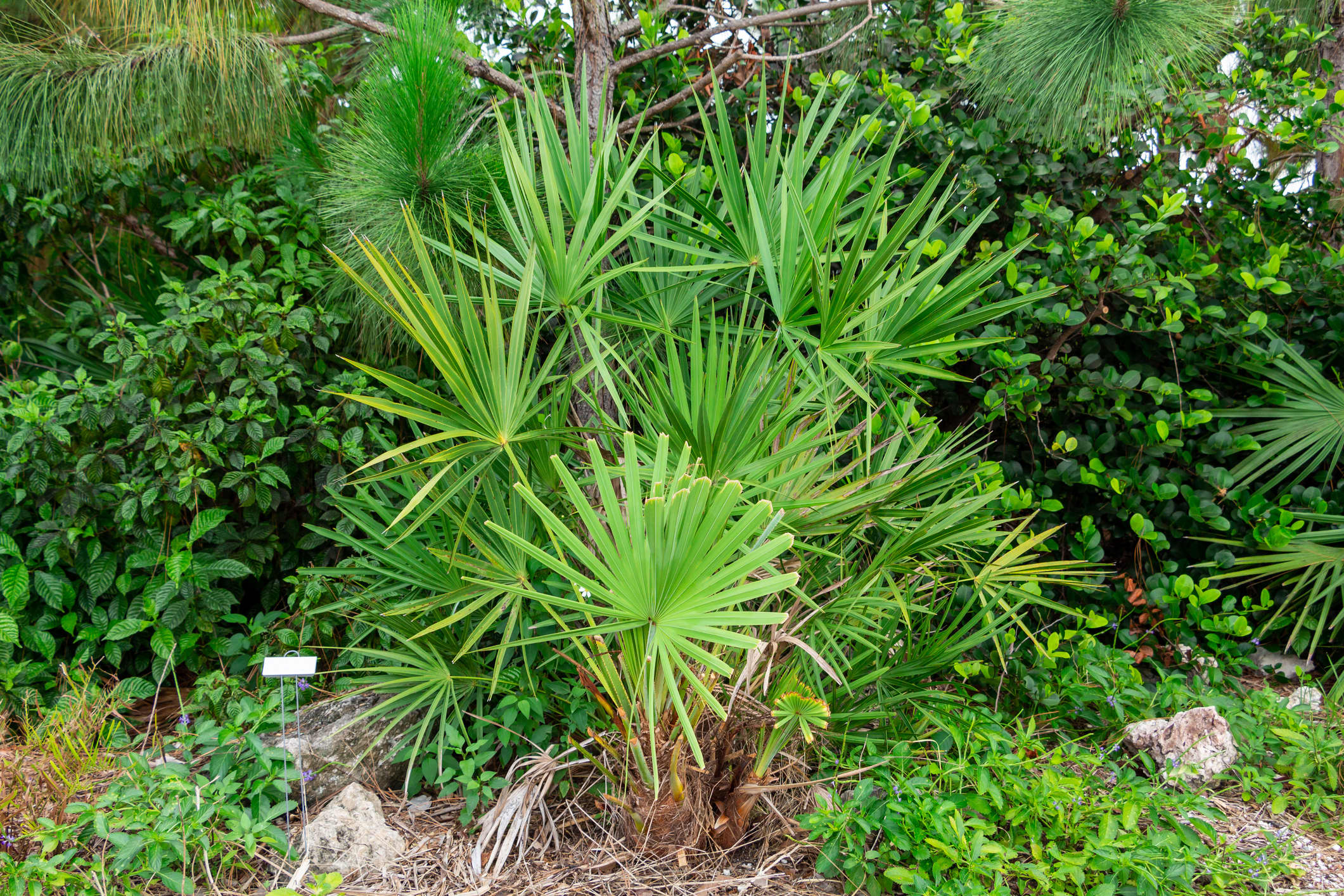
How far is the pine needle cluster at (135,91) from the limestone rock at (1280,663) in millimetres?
3532

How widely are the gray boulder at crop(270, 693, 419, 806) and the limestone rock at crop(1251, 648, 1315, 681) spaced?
8.61ft

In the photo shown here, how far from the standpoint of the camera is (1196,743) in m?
1.96

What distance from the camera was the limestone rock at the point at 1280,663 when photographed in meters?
2.64

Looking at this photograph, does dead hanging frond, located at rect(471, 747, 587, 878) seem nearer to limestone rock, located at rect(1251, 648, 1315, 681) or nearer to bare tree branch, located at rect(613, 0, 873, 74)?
bare tree branch, located at rect(613, 0, 873, 74)

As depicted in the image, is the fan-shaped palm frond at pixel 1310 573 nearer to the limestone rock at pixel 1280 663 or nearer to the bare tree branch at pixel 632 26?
the limestone rock at pixel 1280 663

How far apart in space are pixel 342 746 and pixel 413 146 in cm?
151

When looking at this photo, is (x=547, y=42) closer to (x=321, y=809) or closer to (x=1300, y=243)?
(x=321, y=809)

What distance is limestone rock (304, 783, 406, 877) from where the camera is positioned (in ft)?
5.63

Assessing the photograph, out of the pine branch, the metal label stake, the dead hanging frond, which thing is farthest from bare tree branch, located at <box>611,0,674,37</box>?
the dead hanging frond

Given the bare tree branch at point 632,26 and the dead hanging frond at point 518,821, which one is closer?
the dead hanging frond at point 518,821

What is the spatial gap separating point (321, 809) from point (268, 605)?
0.87 metres

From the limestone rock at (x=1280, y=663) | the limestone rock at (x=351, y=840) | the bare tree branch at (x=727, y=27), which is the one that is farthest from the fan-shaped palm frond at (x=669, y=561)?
the limestone rock at (x=1280, y=663)

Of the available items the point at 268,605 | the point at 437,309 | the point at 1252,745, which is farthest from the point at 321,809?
the point at 1252,745

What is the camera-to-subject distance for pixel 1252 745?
2.04 meters
